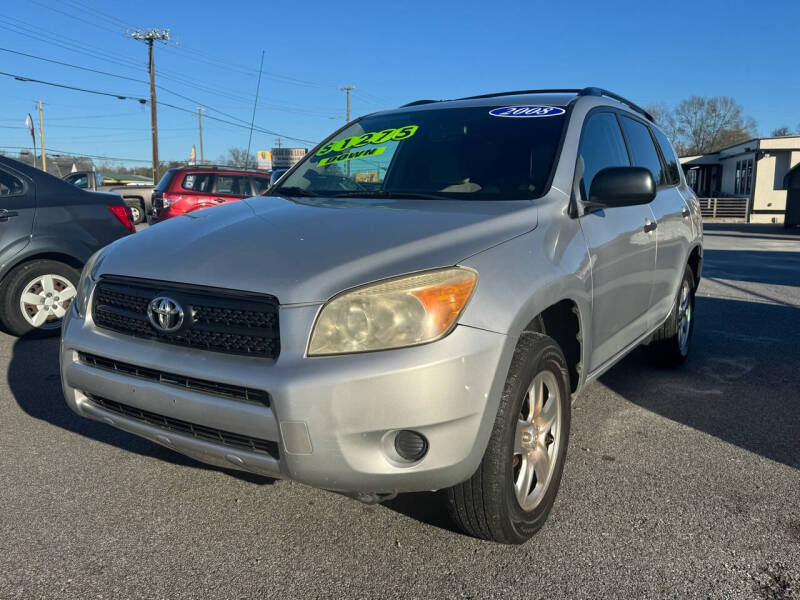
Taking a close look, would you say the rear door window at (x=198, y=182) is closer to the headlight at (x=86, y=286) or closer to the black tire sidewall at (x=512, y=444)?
the headlight at (x=86, y=286)

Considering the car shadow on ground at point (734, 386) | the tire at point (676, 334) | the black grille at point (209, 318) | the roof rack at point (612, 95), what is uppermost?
the roof rack at point (612, 95)

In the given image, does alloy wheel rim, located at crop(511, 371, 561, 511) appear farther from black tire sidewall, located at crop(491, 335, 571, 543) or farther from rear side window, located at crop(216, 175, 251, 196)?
rear side window, located at crop(216, 175, 251, 196)

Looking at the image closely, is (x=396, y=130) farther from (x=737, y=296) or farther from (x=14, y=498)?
(x=737, y=296)

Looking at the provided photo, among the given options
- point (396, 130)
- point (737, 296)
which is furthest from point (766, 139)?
point (396, 130)

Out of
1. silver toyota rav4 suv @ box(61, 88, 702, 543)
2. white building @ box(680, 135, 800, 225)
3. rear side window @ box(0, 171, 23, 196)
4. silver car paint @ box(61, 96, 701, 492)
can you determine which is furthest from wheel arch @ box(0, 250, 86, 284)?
white building @ box(680, 135, 800, 225)

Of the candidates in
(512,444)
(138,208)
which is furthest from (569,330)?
(138,208)

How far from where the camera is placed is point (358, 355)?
6.95ft

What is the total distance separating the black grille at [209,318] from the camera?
2.22m

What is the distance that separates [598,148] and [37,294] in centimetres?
469

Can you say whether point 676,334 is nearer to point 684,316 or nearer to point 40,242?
Result: point 684,316

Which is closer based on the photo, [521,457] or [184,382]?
[184,382]

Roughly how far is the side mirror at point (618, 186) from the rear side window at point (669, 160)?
1.82m

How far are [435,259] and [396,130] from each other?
1799 mm

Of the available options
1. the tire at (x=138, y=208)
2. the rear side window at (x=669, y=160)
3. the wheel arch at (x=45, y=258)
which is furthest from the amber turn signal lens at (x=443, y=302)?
the tire at (x=138, y=208)
